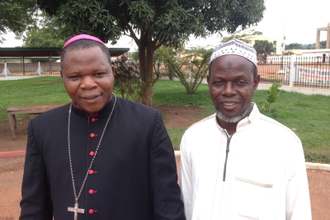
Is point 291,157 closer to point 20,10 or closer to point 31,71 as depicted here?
point 20,10

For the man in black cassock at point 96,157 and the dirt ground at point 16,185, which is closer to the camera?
the man in black cassock at point 96,157

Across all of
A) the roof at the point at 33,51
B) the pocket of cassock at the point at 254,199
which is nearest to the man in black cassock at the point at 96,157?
the pocket of cassock at the point at 254,199

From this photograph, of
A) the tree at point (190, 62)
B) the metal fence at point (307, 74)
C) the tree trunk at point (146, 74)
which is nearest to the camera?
the tree trunk at point (146, 74)

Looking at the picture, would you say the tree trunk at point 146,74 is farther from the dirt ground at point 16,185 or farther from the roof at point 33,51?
the roof at point 33,51

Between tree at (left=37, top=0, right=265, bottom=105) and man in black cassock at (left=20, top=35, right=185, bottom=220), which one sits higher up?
tree at (left=37, top=0, right=265, bottom=105)

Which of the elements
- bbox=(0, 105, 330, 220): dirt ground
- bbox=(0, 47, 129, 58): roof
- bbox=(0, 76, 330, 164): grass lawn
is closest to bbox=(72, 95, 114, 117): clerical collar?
bbox=(0, 76, 330, 164): grass lawn

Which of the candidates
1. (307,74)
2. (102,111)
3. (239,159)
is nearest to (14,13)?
(102,111)

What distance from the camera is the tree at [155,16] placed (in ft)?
21.2

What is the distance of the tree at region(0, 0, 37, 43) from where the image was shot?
8.21m

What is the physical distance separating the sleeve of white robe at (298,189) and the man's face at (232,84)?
42cm

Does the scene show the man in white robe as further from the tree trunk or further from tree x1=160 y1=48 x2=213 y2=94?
tree x1=160 y1=48 x2=213 y2=94

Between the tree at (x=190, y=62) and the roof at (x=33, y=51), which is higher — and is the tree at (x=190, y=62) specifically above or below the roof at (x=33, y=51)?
below

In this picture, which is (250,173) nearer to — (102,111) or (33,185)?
(102,111)

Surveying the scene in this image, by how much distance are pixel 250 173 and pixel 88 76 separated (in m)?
1.07
